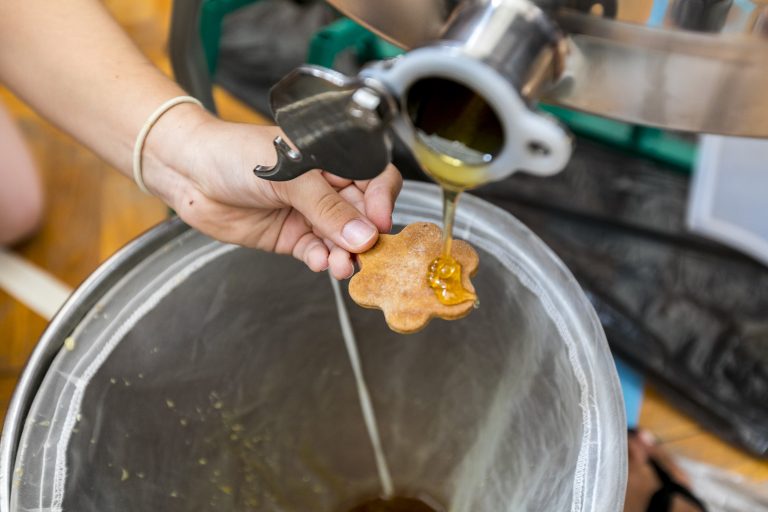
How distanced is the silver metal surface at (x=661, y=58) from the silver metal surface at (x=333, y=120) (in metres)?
0.04

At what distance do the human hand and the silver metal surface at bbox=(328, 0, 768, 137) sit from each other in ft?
0.49

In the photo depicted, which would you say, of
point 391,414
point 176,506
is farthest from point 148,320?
point 391,414

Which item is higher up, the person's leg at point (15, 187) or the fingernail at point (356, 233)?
the fingernail at point (356, 233)

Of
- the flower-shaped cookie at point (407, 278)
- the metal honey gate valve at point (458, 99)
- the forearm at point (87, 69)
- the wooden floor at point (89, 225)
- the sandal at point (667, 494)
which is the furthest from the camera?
the wooden floor at point (89, 225)

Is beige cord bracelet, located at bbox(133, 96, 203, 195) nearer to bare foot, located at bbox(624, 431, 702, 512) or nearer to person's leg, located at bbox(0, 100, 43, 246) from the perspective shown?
person's leg, located at bbox(0, 100, 43, 246)

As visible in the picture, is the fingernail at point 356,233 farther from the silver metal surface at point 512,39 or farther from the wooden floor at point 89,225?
the wooden floor at point 89,225

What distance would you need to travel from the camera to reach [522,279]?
533 mm

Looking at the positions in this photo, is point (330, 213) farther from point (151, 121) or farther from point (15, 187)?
point (15, 187)

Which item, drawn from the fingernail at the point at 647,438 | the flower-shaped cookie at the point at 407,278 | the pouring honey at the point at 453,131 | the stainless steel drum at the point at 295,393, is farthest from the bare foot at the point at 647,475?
the pouring honey at the point at 453,131

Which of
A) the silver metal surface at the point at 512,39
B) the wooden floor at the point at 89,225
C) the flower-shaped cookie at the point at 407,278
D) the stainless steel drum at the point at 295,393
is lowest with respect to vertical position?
the wooden floor at the point at 89,225

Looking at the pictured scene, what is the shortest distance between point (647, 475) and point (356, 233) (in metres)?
0.47

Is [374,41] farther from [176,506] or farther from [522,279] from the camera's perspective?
[176,506]

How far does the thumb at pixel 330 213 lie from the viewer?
46 cm

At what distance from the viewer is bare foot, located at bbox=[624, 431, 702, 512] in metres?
0.71
